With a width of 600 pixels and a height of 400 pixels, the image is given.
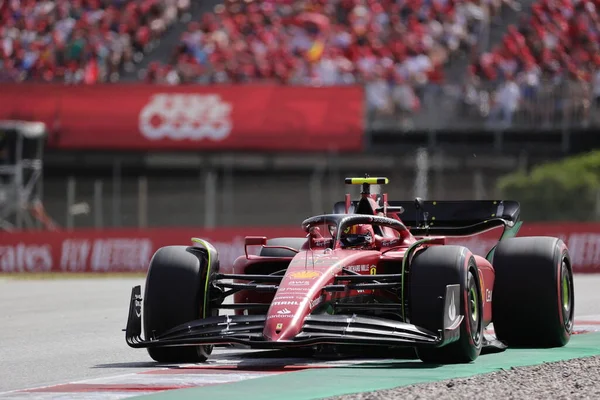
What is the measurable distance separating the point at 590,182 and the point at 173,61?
918 cm

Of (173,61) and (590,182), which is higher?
Result: (173,61)

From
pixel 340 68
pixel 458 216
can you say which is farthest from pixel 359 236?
pixel 340 68

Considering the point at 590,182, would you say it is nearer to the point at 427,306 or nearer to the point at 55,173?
the point at 55,173

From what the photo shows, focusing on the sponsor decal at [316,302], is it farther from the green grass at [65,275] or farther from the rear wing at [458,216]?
the green grass at [65,275]

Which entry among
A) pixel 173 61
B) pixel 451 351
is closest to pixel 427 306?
pixel 451 351

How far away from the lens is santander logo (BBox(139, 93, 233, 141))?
24844 millimetres

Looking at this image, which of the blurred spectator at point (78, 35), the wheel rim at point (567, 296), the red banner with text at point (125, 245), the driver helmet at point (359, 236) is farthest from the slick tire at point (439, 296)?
the blurred spectator at point (78, 35)

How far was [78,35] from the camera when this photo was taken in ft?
88.8

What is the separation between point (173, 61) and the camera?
26.8 metres

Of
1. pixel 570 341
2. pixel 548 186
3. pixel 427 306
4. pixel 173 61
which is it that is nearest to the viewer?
pixel 427 306

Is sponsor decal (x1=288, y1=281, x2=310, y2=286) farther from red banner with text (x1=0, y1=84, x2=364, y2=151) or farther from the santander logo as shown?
the santander logo

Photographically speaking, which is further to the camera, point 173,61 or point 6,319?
point 173,61

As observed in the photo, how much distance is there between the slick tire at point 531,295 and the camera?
9.59 meters

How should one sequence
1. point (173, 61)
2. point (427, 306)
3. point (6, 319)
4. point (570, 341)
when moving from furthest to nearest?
point (173, 61)
point (6, 319)
point (570, 341)
point (427, 306)
